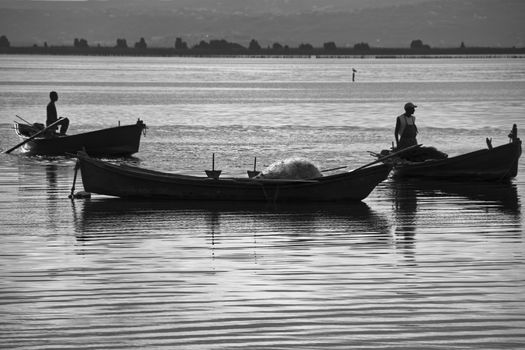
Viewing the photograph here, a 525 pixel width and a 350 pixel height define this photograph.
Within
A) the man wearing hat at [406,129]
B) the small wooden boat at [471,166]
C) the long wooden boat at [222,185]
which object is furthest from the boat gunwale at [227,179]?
the small wooden boat at [471,166]

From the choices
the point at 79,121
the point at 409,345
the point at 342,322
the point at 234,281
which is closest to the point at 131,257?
the point at 234,281

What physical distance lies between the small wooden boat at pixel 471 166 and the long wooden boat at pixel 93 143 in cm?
1066

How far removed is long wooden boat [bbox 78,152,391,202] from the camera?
73.7 ft

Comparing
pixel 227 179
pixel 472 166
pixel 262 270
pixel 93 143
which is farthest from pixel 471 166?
pixel 262 270

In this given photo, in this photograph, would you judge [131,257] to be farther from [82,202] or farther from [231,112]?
[231,112]

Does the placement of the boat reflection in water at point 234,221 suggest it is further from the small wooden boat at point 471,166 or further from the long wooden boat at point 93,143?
the long wooden boat at point 93,143

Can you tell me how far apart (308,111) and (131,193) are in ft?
164

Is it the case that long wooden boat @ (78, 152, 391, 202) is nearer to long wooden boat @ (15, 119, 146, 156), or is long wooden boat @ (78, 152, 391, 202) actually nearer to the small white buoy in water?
the small white buoy in water

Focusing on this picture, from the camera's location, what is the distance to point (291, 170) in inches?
887

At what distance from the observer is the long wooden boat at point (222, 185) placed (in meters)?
22.5

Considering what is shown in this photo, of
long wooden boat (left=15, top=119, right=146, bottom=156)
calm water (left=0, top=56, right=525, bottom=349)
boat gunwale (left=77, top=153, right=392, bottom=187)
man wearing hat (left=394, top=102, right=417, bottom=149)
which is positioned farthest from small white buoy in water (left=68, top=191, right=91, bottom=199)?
long wooden boat (left=15, top=119, right=146, bottom=156)

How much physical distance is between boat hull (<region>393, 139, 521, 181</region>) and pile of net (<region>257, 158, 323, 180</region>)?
187 inches

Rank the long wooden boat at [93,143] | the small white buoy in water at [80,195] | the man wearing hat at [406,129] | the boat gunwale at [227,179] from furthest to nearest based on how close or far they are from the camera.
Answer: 1. the long wooden boat at [93,143]
2. the man wearing hat at [406,129]
3. the small white buoy in water at [80,195]
4. the boat gunwale at [227,179]

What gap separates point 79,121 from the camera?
6234 cm
